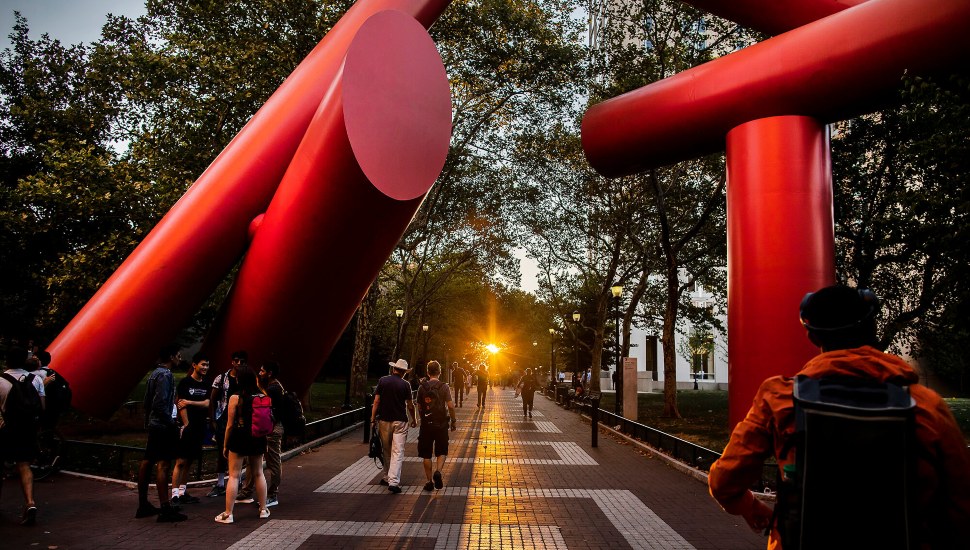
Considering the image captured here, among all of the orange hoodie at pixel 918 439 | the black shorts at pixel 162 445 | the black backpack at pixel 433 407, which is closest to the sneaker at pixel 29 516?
the black shorts at pixel 162 445

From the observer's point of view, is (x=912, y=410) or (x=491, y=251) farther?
(x=491, y=251)

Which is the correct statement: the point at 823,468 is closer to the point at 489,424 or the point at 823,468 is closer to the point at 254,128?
the point at 254,128

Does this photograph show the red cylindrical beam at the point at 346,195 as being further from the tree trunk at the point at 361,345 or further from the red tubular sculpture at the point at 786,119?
the tree trunk at the point at 361,345

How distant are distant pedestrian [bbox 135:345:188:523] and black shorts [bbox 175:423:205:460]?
186mm

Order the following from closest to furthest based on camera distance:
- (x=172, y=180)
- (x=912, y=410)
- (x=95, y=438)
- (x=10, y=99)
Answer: (x=912, y=410) < (x=95, y=438) < (x=172, y=180) < (x=10, y=99)

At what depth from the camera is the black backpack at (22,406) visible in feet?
20.0

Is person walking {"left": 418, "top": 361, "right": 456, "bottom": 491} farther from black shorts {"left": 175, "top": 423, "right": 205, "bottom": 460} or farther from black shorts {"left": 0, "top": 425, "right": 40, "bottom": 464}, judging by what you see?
black shorts {"left": 0, "top": 425, "right": 40, "bottom": 464}

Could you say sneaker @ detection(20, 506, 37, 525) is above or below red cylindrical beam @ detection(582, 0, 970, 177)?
below

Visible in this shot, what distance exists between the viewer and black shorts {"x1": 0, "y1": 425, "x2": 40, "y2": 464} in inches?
238

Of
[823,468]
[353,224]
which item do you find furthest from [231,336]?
[823,468]

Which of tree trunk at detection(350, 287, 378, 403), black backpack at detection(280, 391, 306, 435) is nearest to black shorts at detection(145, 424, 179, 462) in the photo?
black backpack at detection(280, 391, 306, 435)

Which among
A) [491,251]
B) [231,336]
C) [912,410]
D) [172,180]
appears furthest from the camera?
[491,251]

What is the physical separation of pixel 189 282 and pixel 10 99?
17232 mm

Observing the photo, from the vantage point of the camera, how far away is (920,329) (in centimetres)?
1869
